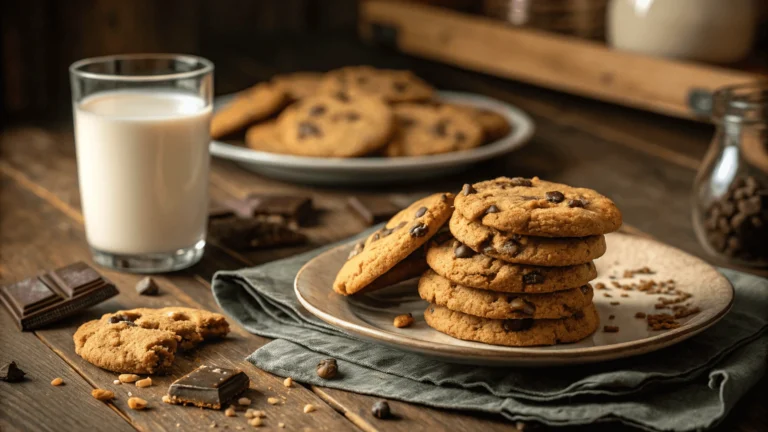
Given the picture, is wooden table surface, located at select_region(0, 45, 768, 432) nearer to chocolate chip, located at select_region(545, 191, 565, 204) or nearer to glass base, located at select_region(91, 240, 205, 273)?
glass base, located at select_region(91, 240, 205, 273)

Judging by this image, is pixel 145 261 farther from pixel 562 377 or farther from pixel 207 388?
pixel 562 377

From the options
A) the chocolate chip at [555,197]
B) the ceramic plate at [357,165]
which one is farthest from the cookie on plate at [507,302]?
the ceramic plate at [357,165]

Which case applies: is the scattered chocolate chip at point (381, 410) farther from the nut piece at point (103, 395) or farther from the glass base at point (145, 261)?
the glass base at point (145, 261)

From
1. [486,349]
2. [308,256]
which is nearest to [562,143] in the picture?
[308,256]

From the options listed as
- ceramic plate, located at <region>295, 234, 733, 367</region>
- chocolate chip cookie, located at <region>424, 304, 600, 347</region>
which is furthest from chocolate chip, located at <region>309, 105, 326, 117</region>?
chocolate chip cookie, located at <region>424, 304, 600, 347</region>

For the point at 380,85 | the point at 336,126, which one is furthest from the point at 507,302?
the point at 380,85

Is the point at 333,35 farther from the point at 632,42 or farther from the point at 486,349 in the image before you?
the point at 486,349

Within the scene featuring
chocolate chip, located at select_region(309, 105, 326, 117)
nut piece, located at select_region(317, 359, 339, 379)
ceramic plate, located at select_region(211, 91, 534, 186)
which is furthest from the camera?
chocolate chip, located at select_region(309, 105, 326, 117)
